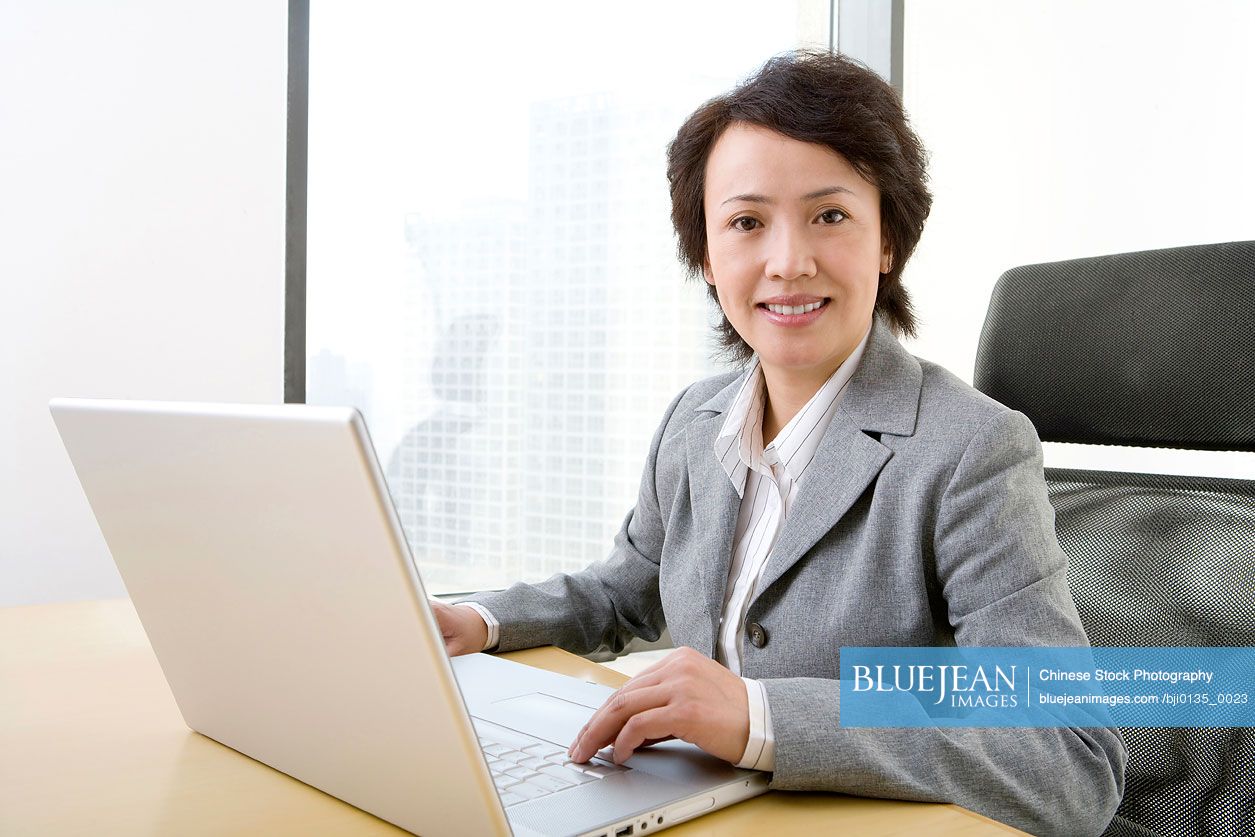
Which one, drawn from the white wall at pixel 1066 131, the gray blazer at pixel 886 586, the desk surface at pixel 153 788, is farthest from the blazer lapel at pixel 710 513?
the white wall at pixel 1066 131

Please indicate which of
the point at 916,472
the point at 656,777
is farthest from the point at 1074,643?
the point at 656,777

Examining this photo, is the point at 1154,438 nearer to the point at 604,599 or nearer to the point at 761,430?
the point at 761,430

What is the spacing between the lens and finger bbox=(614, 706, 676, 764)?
30.6 inches

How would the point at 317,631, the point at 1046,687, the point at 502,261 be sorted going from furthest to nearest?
the point at 502,261 → the point at 1046,687 → the point at 317,631

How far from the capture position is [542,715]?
37.2 inches

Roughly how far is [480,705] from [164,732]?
0.28 meters

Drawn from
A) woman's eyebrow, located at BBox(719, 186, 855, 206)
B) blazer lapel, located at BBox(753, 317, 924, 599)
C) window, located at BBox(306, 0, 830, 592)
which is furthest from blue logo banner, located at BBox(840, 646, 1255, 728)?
window, located at BBox(306, 0, 830, 592)

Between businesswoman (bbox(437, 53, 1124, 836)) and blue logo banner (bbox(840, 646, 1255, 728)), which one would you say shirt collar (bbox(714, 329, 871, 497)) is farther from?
blue logo banner (bbox(840, 646, 1255, 728))

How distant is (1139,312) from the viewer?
123 cm

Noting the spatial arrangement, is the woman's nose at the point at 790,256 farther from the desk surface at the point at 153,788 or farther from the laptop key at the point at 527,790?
the laptop key at the point at 527,790

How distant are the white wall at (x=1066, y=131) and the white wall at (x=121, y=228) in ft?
4.76

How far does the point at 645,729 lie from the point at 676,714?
3 centimetres

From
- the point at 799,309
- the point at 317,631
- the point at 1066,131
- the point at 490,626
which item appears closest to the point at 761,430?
the point at 799,309

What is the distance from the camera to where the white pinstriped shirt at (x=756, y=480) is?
1.17 m
